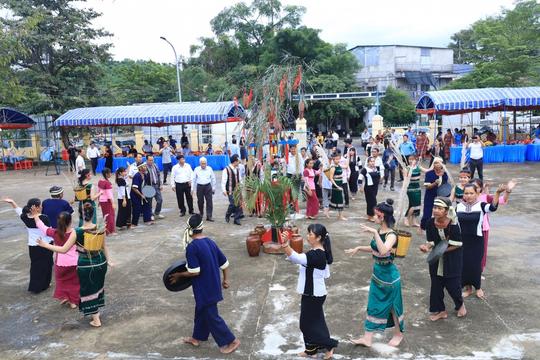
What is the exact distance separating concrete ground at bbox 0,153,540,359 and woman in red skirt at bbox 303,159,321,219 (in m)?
1.51

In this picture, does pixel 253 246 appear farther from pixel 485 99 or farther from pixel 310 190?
pixel 485 99

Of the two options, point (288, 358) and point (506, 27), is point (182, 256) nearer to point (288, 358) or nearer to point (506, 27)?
point (288, 358)

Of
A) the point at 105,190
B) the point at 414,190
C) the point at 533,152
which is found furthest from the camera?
the point at 533,152

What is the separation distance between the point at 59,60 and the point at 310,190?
2122 cm

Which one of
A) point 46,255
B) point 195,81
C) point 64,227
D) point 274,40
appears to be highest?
point 274,40

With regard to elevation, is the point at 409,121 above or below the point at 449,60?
below

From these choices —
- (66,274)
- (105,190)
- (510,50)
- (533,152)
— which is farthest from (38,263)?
(510,50)

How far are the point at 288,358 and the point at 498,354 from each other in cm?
196

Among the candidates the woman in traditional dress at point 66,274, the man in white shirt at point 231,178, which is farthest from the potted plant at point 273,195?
the woman in traditional dress at point 66,274

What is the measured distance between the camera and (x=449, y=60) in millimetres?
45938

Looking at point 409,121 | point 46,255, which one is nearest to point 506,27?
point 409,121

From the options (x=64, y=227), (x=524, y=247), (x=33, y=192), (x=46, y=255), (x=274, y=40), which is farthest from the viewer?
(x=274, y=40)

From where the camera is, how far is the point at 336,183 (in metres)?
9.80

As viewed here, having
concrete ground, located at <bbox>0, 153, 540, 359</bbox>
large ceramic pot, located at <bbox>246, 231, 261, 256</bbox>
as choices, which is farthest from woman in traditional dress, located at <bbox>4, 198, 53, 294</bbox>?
large ceramic pot, located at <bbox>246, 231, 261, 256</bbox>
